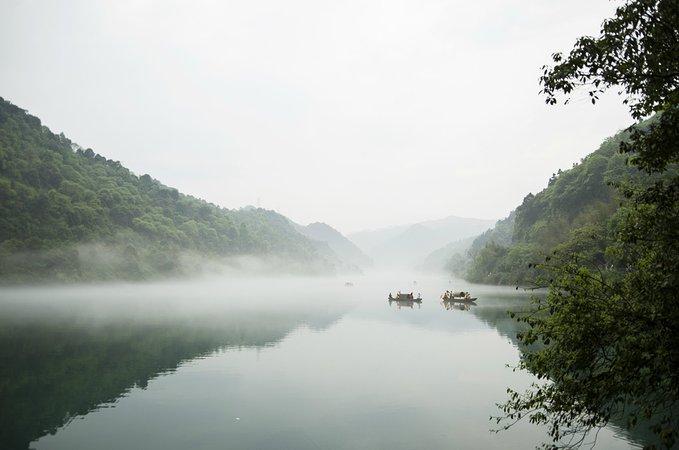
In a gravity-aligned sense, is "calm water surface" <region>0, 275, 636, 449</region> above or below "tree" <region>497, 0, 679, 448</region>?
below

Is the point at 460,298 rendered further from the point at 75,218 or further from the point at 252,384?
the point at 75,218

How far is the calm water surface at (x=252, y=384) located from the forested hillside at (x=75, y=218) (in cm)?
5561

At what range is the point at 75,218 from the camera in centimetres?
12256

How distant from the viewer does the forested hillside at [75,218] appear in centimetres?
10681

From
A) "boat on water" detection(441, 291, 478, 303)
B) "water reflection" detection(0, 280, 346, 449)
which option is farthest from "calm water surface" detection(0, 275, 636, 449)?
"boat on water" detection(441, 291, 478, 303)

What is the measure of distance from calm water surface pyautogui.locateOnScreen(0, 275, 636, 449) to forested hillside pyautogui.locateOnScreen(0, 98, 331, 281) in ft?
182

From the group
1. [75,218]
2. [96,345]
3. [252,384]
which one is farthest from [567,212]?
[75,218]

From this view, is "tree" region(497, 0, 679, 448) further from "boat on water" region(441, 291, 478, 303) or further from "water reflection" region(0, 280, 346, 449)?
"boat on water" region(441, 291, 478, 303)

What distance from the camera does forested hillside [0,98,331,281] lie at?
→ 107 meters

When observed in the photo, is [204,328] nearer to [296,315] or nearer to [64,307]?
[296,315]

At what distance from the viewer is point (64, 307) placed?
235ft

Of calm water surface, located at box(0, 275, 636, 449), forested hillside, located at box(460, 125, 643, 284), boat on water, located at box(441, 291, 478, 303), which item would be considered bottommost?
calm water surface, located at box(0, 275, 636, 449)

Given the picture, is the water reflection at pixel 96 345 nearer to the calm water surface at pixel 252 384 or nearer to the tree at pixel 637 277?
the calm water surface at pixel 252 384

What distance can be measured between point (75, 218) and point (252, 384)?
11518 centimetres
